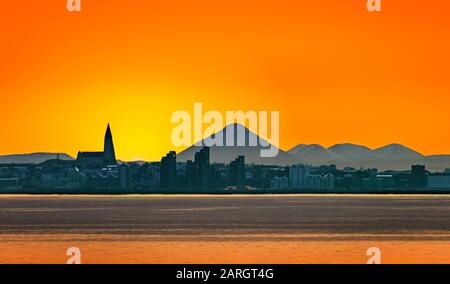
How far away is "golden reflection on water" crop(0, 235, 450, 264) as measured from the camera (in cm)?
7094

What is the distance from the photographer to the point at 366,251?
8056cm

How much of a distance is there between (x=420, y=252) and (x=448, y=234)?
2750cm

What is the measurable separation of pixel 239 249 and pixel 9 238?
28407 mm

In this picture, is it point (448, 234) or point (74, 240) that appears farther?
point (448, 234)

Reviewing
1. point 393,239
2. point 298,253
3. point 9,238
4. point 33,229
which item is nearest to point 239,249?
point 298,253

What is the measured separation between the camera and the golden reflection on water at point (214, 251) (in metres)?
70.9

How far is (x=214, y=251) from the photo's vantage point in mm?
79125
